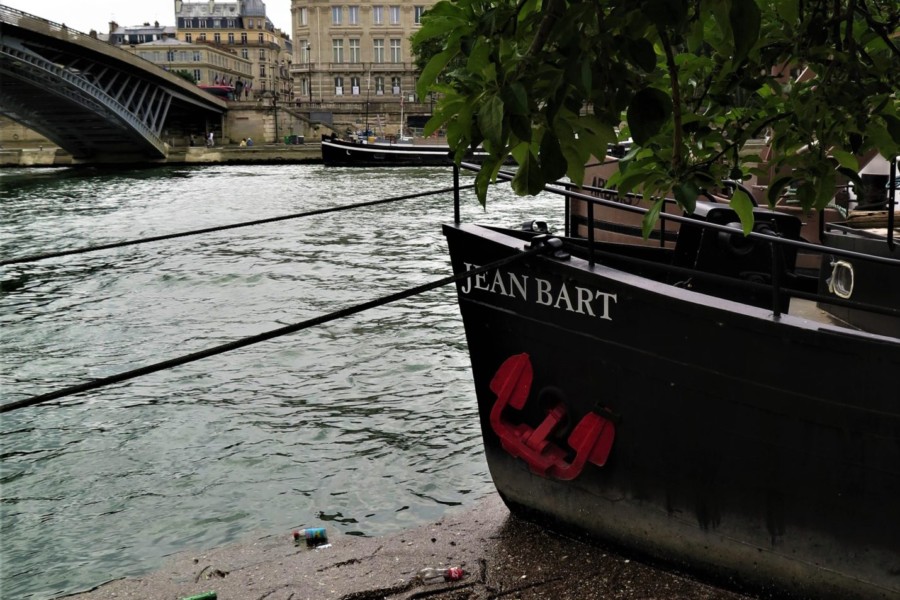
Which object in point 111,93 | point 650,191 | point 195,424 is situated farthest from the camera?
point 111,93

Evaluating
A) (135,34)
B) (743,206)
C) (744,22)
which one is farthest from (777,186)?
(135,34)

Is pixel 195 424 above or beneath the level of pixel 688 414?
beneath

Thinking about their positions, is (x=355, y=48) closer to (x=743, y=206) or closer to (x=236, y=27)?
(x=236, y=27)

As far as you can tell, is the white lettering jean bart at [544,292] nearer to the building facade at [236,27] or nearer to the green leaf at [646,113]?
the green leaf at [646,113]

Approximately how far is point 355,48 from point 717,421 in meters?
89.0

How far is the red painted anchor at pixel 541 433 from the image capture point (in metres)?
4.59

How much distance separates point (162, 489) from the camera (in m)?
6.59

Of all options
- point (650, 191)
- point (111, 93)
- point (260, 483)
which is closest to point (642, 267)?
point (650, 191)

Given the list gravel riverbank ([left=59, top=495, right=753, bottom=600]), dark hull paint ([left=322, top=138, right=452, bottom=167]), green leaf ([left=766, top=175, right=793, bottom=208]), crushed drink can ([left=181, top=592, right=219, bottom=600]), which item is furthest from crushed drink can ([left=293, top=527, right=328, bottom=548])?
dark hull paint ([left=322, top=138, right=452, bottom=167])

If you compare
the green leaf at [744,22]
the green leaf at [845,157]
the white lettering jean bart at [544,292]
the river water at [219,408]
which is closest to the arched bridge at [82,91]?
the river water at [219,408]

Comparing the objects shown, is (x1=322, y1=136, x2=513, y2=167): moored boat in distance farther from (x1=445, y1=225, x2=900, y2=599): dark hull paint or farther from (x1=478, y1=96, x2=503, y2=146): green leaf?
(x1=478, y1=96, x2=503, y2=146): green leaf

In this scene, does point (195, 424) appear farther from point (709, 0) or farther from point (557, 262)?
point (709, 0)

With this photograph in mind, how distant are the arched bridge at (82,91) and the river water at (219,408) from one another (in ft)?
82.1

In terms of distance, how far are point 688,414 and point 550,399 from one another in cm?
76
